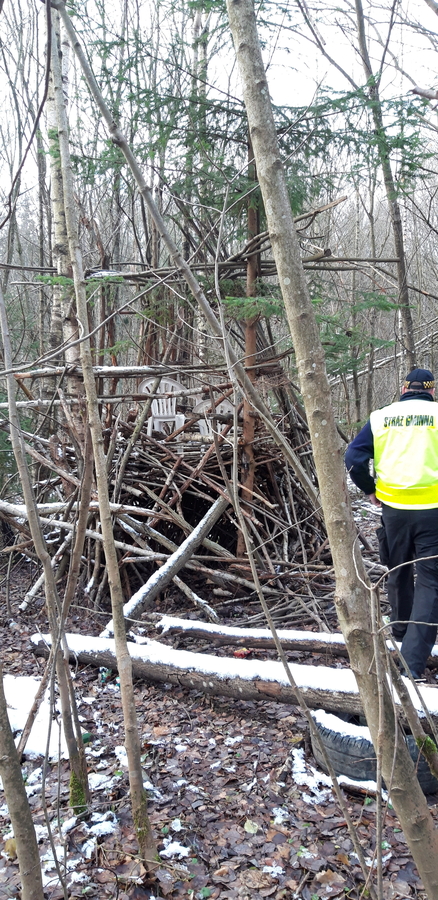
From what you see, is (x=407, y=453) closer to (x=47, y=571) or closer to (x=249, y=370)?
(x=249, y=370)

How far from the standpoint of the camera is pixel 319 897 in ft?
6.93

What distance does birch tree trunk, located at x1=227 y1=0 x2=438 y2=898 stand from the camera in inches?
55.9

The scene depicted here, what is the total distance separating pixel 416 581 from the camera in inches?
138

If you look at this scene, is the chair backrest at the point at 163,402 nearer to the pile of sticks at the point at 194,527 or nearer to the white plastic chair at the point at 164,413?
the white plastic chair at the point at 164,413

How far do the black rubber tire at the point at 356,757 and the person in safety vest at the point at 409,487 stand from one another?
0.73 m

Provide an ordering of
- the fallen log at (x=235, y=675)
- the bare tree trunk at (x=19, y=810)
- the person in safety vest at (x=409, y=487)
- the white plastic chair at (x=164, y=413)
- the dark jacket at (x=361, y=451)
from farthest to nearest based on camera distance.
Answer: the white plastic chair at (x=164, y=413) → the dark jacket at (x=361, y=451) → the person in safety vest at (x=409, y=487) → the fallen log at (x=235, y=675) → the bare tree trunk at (x=19, y=810)

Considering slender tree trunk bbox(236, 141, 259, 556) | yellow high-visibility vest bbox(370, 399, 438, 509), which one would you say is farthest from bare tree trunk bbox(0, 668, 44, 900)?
slender tree trunk bbox(236, 141, 259, 556)

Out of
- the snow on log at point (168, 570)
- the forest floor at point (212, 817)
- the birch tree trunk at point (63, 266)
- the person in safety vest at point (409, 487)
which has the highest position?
the birch tree trunk at point (63, 266)

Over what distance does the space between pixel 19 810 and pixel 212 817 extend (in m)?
1.16

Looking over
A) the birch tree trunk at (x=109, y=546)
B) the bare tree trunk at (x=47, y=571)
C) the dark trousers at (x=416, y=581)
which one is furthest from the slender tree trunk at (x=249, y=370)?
the birch tree trunk at (x=109, y=546)

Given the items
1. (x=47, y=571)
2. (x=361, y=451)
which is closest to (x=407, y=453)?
(x=361, y=451)

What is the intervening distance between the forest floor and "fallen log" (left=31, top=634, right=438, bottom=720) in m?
0.23

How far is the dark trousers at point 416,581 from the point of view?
127 inches

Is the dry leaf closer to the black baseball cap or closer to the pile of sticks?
the pile of sticks
